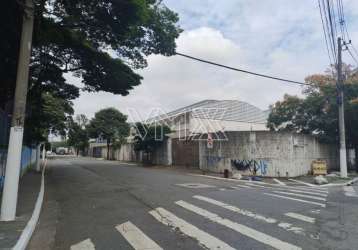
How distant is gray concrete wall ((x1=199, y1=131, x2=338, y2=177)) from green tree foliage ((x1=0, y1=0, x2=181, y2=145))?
8680 millimetres

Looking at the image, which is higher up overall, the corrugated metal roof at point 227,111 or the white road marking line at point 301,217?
the corrugated metal roof at point 227,111

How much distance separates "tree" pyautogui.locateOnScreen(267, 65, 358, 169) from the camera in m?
22.8

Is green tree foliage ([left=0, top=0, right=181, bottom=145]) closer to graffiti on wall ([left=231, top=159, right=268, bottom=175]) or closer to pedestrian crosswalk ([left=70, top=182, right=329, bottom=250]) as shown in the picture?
pedestrian crosswalk ([left=70, top=182, right=329, bottom=250])

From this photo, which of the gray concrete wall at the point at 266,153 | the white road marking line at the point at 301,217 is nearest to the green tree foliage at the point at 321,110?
the gray concrete wall at the point at 266,153

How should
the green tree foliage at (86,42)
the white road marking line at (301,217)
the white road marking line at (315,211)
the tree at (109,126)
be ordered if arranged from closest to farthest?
the white road marking line at (301,217) < the white road marking line at (315,211) < the green tree foliage at (86,42) < the tree at (109,126)

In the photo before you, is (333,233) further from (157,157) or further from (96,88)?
(157,157)

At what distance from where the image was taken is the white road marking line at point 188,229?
4.81 meters

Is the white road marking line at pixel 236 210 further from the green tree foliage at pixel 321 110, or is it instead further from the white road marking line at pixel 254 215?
the green tree foliage at pixel 321 110

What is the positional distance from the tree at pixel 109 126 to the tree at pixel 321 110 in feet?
100

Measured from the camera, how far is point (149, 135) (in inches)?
1142

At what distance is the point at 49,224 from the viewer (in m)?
6.44

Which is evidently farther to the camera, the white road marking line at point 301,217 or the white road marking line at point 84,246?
the white road marking line at point 301,217

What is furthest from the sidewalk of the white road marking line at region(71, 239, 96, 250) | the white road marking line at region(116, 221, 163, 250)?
the white road marking line at region(116, 221, 163, 250)

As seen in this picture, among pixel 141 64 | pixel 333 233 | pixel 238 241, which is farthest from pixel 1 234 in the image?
pixel 141 64
